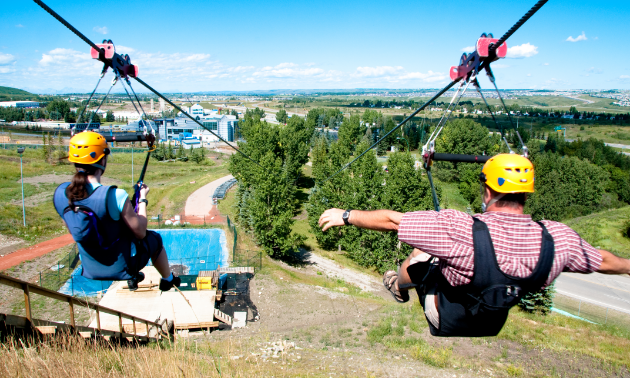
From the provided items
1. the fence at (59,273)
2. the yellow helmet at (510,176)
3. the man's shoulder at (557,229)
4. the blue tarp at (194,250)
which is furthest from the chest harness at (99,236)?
the blue tarp at (194,250)

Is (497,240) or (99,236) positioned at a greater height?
(497,240)

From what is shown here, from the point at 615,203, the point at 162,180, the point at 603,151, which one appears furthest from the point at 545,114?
the point at 162,180

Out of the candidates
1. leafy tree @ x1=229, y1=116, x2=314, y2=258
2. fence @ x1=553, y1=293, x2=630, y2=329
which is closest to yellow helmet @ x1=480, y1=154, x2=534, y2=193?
leafy tree @ x1=229, y1=116, x2=314, y2=258

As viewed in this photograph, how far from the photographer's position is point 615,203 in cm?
5350

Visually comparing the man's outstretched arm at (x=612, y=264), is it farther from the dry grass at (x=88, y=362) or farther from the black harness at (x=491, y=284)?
the dry grass at (x=88, y=362)

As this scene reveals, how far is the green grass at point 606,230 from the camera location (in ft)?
117

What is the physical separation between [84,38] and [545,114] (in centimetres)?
16504

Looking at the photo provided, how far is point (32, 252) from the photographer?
83.2 feet

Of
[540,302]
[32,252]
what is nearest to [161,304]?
[32,252]

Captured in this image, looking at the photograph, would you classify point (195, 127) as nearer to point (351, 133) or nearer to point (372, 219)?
point (351, 133)

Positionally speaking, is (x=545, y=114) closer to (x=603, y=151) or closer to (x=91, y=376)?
(x=603, y=151)

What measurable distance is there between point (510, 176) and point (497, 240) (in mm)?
615

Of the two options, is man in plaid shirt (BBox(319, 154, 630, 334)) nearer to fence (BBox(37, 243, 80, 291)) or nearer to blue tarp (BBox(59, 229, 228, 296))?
fence (BBox(37, 243, 80, 291))

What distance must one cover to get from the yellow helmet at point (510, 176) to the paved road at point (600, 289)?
30007 millimetres
